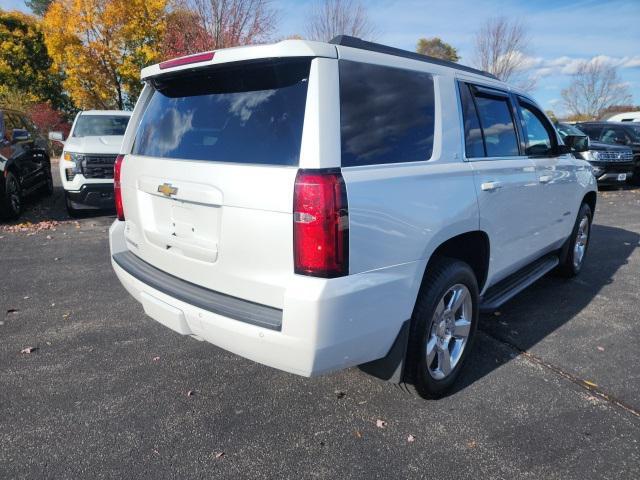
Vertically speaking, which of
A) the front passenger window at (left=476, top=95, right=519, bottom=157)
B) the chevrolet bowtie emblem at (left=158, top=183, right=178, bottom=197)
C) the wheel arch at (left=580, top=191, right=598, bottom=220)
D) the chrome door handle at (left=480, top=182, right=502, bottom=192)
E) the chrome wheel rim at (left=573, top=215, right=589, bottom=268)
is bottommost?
the chrome wheel rim at (left=573, top=215, right=589, bottom=268)

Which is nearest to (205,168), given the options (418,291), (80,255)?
(418,291)

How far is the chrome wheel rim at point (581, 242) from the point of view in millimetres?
5105

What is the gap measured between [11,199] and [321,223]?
7.58 metres

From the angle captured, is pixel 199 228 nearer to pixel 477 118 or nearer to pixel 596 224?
pixel 477 118

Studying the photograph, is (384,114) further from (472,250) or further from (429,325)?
(472,250)

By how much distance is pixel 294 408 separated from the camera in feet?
9.09

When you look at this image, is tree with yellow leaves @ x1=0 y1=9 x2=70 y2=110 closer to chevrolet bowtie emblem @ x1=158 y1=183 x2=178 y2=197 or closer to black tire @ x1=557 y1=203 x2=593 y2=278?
chevrolet bowtie emblem @ x1=158 y1=183 x2=178 y2=197

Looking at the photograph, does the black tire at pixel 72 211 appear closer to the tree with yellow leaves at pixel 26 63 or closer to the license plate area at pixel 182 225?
the license plate area at pixel 182 225

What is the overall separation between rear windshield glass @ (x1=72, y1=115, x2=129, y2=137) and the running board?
783cm

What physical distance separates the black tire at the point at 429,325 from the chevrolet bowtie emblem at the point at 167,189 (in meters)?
1.42

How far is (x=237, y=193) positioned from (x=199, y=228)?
365mm

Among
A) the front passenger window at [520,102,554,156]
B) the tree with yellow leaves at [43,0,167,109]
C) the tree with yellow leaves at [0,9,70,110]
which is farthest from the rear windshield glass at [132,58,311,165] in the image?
the tree with yellow leaves at [0,9,70,110]

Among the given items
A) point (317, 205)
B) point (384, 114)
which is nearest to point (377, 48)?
point (384, 114)

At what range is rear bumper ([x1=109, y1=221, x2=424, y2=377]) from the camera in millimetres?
2051
